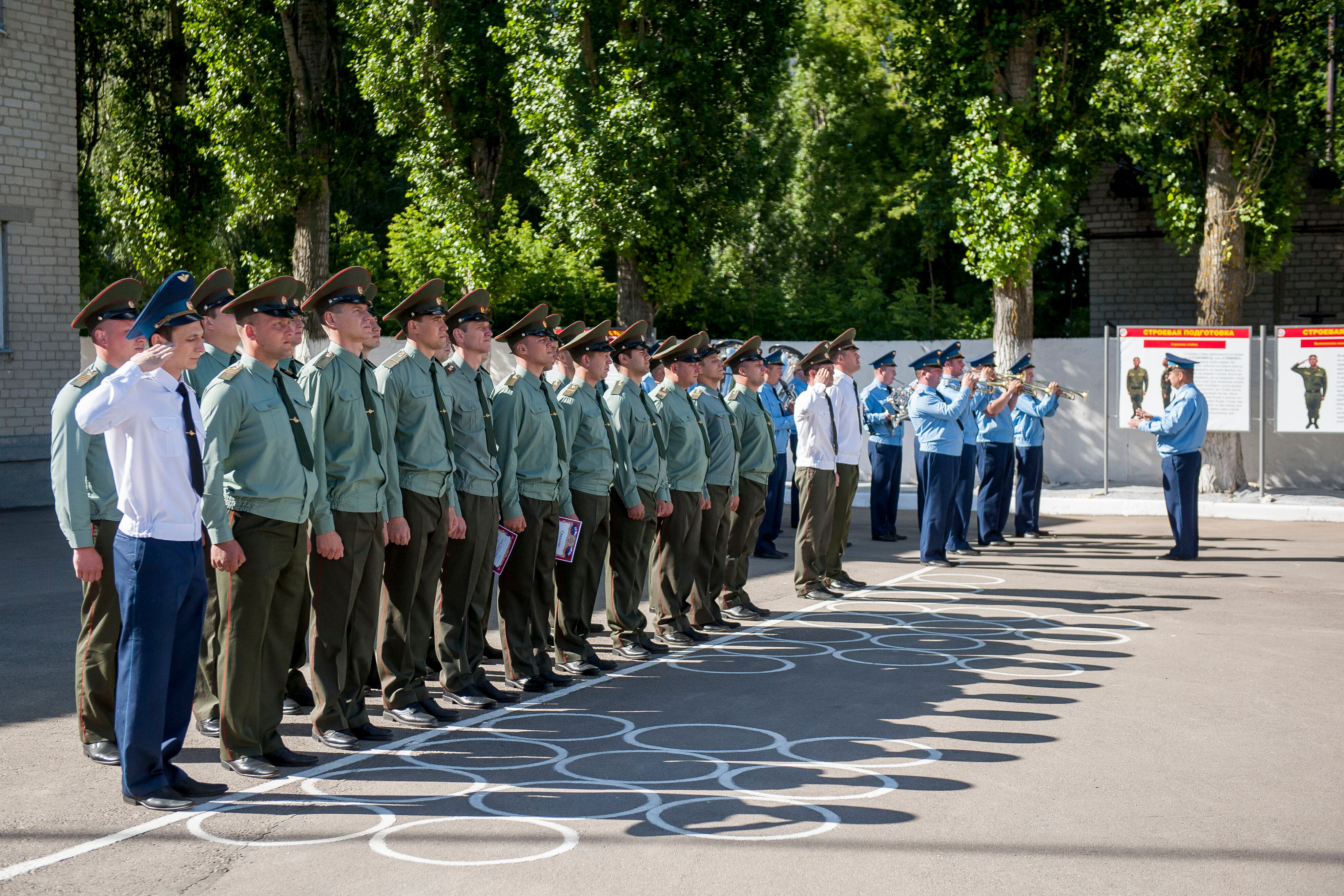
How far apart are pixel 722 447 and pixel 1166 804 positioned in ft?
16.6

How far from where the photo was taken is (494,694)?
746 cm

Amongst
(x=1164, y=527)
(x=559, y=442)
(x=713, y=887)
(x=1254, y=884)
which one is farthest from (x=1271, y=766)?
(x=1164, y=527)

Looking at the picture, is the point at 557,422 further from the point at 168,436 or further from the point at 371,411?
the point at 168,436

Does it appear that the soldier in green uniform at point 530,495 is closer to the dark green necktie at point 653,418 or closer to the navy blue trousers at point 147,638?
the dark green necktie at point 653,418

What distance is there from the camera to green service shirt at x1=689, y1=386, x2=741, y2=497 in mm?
9922

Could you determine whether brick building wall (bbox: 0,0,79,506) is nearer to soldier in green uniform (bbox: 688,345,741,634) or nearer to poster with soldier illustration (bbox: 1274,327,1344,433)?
soldier in green uniform (bbox: 688,345,741,634)

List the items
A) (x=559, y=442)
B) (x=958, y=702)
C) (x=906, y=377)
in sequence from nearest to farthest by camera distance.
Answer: (x=958, y=702) → (x=559, y=442) → (x=906, y=377)

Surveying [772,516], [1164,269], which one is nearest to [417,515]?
[772,516]

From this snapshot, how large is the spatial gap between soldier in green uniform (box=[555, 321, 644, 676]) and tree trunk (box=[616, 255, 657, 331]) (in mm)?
13251

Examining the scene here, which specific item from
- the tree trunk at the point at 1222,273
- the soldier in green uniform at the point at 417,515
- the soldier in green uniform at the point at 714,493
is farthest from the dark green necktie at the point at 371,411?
the tree trunk at the point at 1222,273

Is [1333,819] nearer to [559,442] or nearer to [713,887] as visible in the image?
[713,887]

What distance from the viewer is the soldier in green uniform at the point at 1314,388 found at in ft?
61.3

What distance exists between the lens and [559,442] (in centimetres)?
801

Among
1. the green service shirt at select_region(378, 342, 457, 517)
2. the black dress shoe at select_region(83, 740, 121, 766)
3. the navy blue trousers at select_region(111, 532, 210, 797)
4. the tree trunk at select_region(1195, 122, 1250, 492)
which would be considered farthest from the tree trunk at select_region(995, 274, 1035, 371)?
the navy blue trousers at select_region(111, 532, 210, 797)
